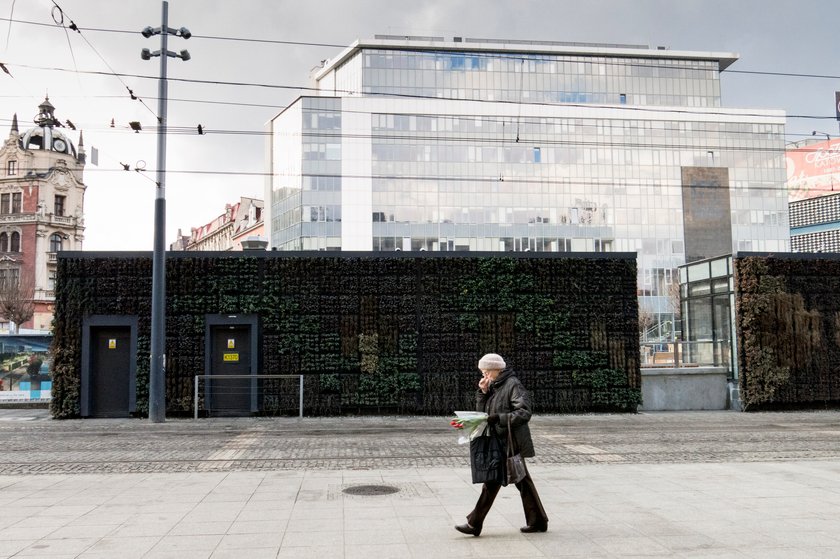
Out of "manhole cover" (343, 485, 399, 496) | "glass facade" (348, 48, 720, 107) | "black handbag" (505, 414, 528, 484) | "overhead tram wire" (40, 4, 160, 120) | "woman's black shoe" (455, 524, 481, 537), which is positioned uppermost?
"glass facade" (348, 48, 720, 107)

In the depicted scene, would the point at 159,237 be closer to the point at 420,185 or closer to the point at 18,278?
the point at 420,185

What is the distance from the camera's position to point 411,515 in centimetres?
782

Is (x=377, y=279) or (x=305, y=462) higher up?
(x=377, y=279)

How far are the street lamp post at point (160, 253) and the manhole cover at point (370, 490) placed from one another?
10.5m

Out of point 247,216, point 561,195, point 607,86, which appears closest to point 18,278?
point 247,216

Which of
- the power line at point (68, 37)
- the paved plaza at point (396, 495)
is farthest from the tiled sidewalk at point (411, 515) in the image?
the power line at point (68, 37)

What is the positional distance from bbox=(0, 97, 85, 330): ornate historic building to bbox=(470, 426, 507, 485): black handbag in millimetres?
85418

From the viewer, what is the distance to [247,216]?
11550 cm

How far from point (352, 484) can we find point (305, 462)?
222cm

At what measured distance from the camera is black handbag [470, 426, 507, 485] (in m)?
6.67

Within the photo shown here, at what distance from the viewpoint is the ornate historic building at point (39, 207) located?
85312 millimetres

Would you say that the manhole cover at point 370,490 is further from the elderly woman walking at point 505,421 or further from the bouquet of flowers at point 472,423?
the bouquet of flowers at point 472,423

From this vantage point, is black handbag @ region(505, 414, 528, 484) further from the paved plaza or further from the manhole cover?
the manhole cover

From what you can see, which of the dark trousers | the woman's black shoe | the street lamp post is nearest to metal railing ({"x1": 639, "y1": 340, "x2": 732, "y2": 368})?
the street lamp post
